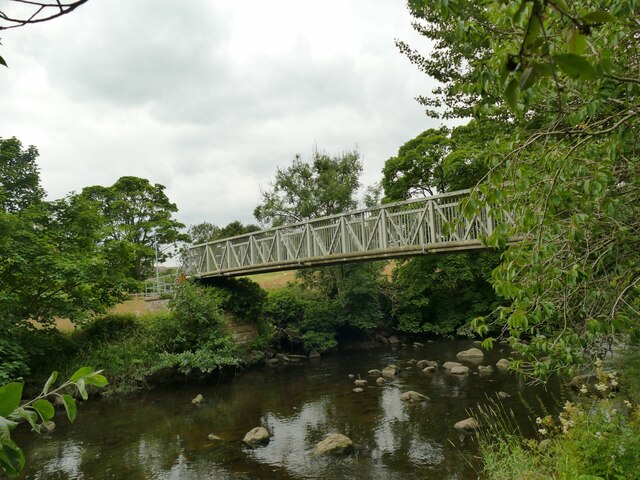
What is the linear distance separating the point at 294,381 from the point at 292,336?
623cm

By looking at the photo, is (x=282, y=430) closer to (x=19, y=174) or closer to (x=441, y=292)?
(x=441, y=292)

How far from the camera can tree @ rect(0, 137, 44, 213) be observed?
21659 mm

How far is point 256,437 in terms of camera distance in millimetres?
9695

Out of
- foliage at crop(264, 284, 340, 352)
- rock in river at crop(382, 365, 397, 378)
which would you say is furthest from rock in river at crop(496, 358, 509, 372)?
foliage at crop(264, 284, 340, 352)

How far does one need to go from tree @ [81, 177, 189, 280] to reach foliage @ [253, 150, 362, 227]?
7.88 m

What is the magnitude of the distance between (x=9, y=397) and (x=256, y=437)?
31.8ft

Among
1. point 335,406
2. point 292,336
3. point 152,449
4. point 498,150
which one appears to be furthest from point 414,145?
point 498,150

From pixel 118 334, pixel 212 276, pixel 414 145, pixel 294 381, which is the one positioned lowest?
pixel 294 381

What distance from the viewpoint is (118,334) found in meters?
17.7

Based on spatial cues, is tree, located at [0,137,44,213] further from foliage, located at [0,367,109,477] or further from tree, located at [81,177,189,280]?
foliage, located at [0,367,109,477]

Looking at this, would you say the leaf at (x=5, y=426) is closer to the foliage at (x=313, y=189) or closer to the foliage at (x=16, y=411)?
the foliage at (x=16, y=411)

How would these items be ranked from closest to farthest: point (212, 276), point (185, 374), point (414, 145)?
1. point (185, 374)
2. point (212, 276)
3. point (414, 145)

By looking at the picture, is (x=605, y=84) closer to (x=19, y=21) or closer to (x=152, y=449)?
(x=19, y=21)

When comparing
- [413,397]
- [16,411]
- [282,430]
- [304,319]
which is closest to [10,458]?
[16,411]
